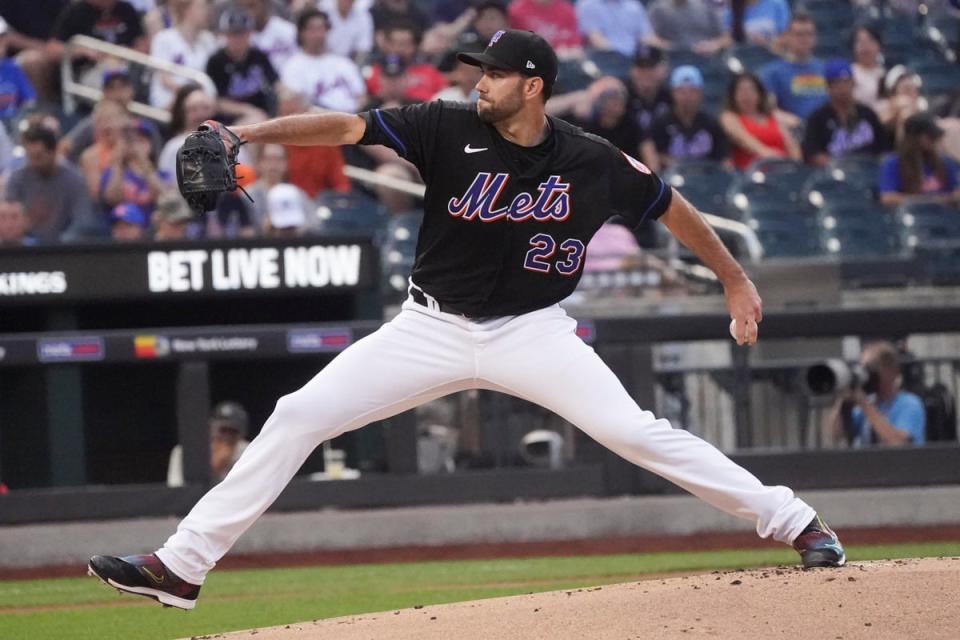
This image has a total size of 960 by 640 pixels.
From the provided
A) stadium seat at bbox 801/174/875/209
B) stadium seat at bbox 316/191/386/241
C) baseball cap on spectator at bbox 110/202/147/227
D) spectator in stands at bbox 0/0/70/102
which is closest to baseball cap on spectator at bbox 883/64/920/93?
stadium seat at bbox 801/174/875/209

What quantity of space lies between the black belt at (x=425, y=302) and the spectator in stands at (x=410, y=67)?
276 inches

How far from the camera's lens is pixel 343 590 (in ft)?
23.6

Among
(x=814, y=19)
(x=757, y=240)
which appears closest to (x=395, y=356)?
(x=757, y=240)

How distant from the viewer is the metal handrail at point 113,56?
11.7m

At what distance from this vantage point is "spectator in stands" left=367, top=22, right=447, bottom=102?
39.5ft

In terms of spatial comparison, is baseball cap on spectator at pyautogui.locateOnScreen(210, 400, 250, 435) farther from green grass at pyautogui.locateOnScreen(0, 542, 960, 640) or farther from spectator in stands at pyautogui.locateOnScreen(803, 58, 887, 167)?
spectator in stands at pyautogui.locateOnScreen(803, 58, 887, 167)

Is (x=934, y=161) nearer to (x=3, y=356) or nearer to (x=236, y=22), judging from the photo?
(x=236, y=22)

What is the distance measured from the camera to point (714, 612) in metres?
4.50

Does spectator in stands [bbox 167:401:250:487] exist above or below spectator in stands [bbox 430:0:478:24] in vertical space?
below

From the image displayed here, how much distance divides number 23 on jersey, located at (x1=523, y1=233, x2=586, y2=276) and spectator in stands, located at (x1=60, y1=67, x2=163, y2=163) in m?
6.55

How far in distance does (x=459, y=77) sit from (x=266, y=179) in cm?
159

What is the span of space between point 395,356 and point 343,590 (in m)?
2.68

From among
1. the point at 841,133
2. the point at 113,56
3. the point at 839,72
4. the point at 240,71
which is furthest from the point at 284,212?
the point at 841,133

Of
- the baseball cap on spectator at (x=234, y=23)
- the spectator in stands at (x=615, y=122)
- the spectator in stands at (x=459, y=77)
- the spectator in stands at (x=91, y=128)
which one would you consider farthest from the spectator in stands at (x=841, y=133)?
the spectator in stands at (x=91, y=128)
